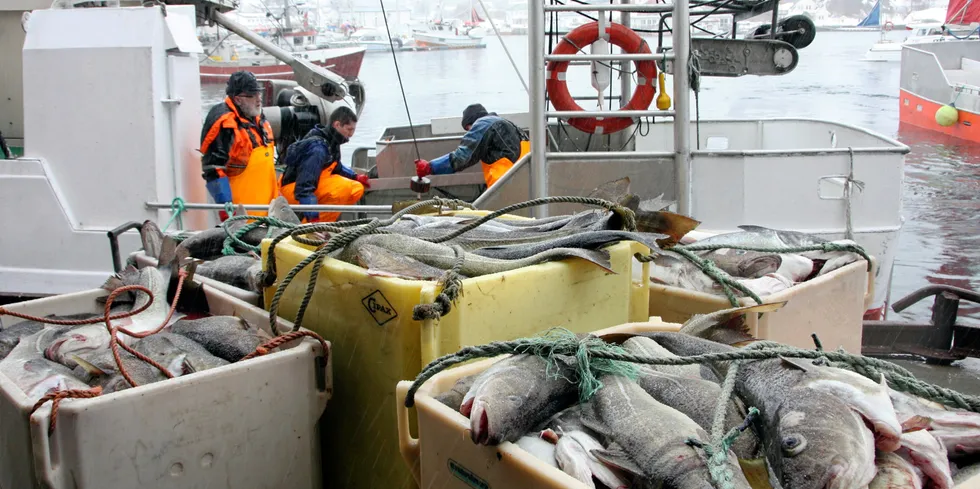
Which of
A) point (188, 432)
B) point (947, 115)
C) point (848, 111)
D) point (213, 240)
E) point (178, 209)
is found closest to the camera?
point (188, 432)

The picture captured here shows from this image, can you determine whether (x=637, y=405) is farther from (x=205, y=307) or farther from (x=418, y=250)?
(x=205, y=307)

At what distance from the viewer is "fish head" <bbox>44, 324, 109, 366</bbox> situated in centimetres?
298

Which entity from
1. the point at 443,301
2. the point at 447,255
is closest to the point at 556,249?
the point at 447,255

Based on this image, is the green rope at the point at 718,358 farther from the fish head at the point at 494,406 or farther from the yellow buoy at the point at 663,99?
the yellow buoy at the point at 663,99

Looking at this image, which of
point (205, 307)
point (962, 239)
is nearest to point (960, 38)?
point (962, 239)

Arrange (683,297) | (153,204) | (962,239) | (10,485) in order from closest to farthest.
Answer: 1. (10,485)
2. (683,297)
3. (153,204)
4. (962,239)

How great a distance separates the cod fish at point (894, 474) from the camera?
185cm

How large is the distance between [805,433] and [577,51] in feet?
17.5

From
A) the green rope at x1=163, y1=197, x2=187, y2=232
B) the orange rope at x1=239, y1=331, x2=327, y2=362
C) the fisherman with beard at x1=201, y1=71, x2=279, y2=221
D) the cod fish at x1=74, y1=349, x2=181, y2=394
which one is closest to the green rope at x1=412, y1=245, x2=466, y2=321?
the orange rope at x1=239, y1=331, x2=327, y2=362

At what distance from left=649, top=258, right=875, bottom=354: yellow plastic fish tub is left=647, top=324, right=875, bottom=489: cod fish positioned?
0.86 m

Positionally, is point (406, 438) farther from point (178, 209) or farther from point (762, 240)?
point (178, 209)

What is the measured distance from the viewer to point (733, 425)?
2.24 meters

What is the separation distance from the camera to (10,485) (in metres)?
2.78

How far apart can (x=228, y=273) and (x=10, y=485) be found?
1529 millimetres
